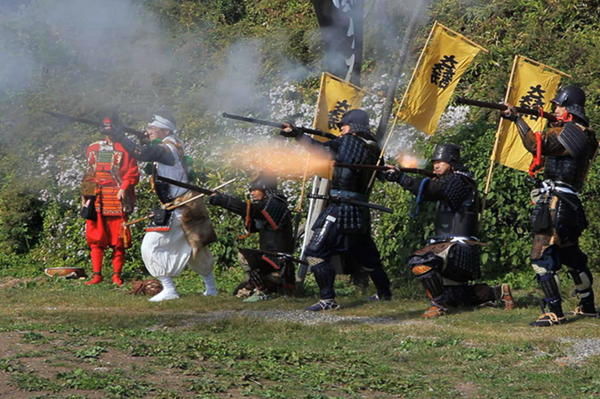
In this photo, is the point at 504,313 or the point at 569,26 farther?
the point at 569,26

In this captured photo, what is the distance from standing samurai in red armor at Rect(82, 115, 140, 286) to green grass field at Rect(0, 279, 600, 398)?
2447 mm

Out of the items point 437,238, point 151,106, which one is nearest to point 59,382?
point 437,238

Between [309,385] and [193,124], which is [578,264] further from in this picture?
[193,124]

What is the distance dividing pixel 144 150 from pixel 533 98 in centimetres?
419

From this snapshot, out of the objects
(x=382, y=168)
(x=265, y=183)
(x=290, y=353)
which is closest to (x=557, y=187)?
(x=382, y=168)

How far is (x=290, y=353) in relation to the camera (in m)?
6.77

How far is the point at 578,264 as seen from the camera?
28.3 feet

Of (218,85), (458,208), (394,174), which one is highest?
(218,85)

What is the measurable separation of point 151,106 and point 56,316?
830cm

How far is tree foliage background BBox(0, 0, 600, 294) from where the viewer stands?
10820 millimetres

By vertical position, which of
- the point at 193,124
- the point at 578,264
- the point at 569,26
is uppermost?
the point at 569,26

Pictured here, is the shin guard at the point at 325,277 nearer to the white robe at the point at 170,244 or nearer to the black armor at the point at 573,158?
the white robe at the point at 170,244

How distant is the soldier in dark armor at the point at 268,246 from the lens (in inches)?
402

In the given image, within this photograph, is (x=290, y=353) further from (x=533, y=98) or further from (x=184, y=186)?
(x=533, y=98)
